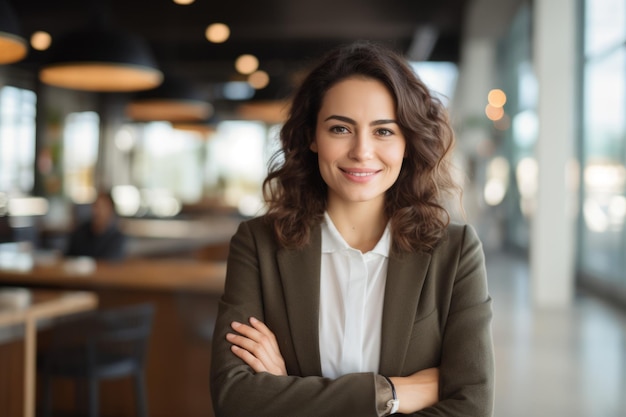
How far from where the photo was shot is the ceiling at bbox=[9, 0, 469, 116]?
1008 centimetres

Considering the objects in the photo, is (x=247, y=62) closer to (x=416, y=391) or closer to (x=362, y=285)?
(x=362, y=285)

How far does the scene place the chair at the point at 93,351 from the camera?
11.6 ft

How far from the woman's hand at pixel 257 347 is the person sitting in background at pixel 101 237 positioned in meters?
4.43

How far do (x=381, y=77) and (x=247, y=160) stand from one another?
64.1ft

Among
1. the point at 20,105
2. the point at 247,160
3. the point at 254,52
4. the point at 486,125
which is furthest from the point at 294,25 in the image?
the point at 247,160

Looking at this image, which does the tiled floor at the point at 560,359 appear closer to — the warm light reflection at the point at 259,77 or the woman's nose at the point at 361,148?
the woman's nose at the point at 361,148

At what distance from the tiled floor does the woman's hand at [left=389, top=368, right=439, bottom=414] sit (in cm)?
287

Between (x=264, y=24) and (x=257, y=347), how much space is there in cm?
1028

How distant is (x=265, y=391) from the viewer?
1.66 metres

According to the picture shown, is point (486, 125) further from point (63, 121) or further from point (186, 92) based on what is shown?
point (63, 121)

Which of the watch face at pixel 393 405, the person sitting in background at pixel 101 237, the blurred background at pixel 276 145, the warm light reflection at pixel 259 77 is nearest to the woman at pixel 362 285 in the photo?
the watch face at pixel 393 405

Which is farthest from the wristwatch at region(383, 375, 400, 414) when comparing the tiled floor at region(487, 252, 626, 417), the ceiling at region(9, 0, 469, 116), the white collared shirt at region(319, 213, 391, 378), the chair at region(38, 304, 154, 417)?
the ceiling at region(9, 0, 469, 116)

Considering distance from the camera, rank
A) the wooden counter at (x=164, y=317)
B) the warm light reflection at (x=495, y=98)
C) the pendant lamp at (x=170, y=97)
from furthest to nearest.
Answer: the warm light reflection at (x=495, y=98)
the pendant lamp at (x=170, y=97)
the wooden counter at (x=164, y=317)

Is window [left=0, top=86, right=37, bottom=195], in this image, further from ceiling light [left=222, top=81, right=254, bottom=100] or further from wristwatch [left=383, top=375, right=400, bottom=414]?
wristwatch [left=383, top=375, right=400, bottom=414]
